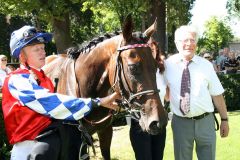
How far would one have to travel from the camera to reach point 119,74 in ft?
11.7

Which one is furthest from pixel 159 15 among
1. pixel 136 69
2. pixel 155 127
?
pixel 155 127

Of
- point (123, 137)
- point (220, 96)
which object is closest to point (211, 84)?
point (220, 96)

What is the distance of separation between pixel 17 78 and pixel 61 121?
46cm

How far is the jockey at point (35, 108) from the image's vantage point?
2.84 metres

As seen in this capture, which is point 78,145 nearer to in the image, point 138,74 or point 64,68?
point 138,74

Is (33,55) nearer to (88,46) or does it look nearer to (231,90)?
(88,46)

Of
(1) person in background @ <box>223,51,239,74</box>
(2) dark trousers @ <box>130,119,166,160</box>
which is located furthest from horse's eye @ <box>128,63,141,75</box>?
(1) person in background @ <box>223,51,239,74</box>

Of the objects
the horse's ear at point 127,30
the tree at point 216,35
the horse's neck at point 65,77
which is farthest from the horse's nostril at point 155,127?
the tree at point 216,35

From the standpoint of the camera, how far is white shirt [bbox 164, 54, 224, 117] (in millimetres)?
4227

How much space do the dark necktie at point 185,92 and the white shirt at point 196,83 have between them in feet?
0.11

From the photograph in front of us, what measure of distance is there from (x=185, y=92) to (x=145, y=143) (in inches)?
28.7

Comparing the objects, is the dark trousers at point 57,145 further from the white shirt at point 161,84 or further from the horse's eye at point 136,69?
the white shirt at point 161,84

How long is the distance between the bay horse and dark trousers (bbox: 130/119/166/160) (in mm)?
467

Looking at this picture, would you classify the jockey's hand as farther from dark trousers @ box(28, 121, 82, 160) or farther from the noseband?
dark trousers @ box(28, 121, 82, 160)
